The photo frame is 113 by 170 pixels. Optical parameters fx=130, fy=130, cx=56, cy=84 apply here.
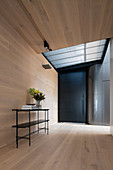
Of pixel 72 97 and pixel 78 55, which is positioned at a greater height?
pixel 78 55

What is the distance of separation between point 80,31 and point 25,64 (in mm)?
1445

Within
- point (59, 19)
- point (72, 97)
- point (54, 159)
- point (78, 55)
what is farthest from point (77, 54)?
point (54, 159)

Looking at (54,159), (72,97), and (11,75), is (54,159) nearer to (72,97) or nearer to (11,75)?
(11,75)

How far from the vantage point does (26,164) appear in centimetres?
154

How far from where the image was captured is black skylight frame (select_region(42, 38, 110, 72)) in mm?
4583

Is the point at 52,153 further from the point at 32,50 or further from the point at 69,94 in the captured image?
the point at 69,94

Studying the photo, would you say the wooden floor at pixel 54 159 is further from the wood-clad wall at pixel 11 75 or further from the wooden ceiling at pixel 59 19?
the wooden ceiling at pixel 59 19

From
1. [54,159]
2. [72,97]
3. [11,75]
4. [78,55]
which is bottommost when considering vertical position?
[54,159]

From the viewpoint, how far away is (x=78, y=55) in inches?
207

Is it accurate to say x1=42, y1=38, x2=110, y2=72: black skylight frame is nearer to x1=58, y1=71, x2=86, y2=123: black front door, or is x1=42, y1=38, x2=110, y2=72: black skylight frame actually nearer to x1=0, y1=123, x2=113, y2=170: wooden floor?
x1=58, y1=71, x2=86, y2=123: black front door

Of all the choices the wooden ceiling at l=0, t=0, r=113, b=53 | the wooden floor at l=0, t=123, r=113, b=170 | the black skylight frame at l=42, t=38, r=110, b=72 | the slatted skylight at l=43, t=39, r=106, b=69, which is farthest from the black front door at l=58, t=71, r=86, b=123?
the wooden floor at l=0, t=123, r=113, b=170

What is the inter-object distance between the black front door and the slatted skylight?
0.68 meters

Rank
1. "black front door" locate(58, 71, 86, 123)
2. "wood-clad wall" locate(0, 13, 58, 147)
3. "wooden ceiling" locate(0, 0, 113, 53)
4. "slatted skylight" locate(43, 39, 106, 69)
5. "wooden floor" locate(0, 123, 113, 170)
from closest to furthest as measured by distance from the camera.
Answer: "wooden floor" locate(0, 123, 113, 170), "wooden ceiling" locate(0, 0, 113, 53), "wood-clad wall" locate(0, 13, 58, 147), "slatted skylight" locate(43, 39, 106, 69), "black front door" locate(58, 71, 86, 123)

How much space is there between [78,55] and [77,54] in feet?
0.42
